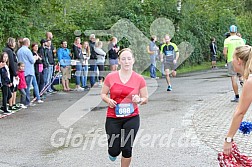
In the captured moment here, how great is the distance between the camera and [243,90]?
484 cm

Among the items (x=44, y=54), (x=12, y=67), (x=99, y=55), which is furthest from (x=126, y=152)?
(x=99, y=55)

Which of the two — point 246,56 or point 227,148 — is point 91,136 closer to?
point 227,148

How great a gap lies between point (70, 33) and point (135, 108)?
15.0 meters

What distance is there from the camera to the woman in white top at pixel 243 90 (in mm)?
4812

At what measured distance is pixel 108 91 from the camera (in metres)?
6.61

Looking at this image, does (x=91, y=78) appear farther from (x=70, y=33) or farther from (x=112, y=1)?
(x=112, y=1)

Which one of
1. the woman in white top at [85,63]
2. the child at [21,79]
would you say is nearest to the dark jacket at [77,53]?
the woman in white top at [85,63]

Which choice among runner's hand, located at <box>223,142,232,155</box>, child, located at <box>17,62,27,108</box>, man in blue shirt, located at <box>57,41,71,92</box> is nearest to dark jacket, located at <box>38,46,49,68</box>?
man in blue shirt, located at <box>57,41,71,92</box>

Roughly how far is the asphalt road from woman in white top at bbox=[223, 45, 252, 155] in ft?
7.13

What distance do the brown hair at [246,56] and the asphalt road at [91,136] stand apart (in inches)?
93.4

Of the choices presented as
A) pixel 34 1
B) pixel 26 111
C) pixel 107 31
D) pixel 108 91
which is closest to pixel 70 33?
pixel 107 31

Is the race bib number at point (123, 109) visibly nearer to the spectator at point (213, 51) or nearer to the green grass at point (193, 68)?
the green grass at point (193, 68)

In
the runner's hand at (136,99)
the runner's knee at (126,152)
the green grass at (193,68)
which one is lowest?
the green grass at (193,68)

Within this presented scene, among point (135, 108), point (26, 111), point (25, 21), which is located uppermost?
point (25, 21)
